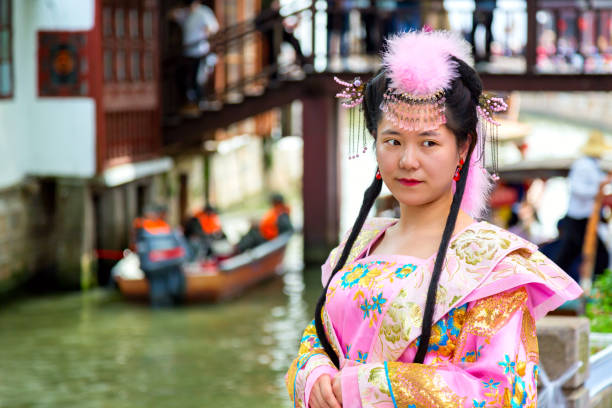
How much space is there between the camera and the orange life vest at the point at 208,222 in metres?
15.4

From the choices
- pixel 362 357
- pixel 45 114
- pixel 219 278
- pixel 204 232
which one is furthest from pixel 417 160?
pixel 204 232

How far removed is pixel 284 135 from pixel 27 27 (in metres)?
8.60

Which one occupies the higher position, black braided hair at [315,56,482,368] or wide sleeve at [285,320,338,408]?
black braided hair at [315,56,482,368]

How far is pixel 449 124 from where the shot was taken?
2.66 m

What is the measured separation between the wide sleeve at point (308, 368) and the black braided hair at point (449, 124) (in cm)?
3

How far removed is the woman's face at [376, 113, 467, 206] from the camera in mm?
2654

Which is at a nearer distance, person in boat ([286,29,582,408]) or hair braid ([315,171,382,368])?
person in boat ([286,29,582,408])

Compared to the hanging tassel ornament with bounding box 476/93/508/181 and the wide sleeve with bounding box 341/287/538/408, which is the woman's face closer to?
the hanging tassel ornament with bounding box 476/93/508/181

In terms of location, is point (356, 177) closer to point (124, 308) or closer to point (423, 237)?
point (124, 308)

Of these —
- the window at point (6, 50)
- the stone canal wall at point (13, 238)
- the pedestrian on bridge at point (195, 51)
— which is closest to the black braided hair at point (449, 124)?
the stone canal wall at point (13, 238)

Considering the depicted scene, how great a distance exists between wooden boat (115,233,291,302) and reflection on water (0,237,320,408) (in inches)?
5.7

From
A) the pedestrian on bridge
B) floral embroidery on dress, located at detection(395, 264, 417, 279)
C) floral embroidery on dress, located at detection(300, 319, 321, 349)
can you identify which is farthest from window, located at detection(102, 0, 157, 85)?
floral embroidery on dress, located at detection(395, 264, 417, 279)

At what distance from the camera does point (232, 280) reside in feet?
45.3

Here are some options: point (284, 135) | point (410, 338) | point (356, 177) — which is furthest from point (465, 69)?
point (356, 177)
